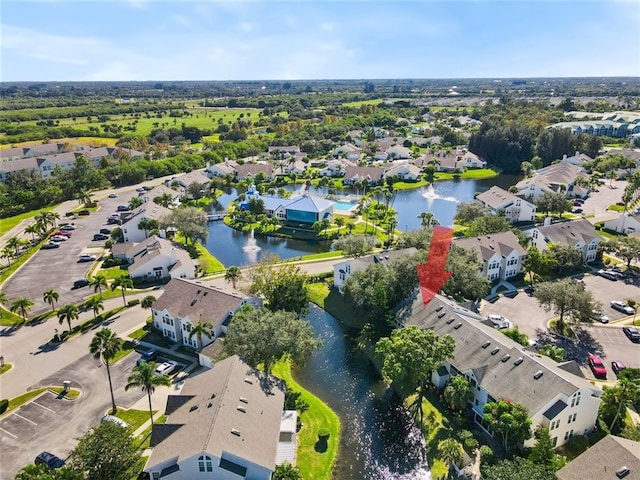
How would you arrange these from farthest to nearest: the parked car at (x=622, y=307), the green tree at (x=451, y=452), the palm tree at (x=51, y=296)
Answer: the parked car at (x=622, y=307) < the palm tree at (x=51, y=296) < the green tree at (x=451, y=452)

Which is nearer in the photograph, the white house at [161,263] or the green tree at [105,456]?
the green tree at [105,456]

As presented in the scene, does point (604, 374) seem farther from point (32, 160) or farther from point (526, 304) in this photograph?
point (32, 160)

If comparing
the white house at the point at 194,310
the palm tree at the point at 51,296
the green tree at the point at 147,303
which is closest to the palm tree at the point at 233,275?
the white house at the point at 194,310

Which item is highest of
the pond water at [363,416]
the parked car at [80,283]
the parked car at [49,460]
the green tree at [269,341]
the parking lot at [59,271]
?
the green tree at [269,341]

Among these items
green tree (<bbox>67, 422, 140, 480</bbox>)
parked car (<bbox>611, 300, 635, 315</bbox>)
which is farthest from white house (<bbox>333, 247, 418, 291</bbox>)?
green tree (<bbox>67, 422, 140, 480</bbox>)

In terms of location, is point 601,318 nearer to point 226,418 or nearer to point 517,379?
point 517,379

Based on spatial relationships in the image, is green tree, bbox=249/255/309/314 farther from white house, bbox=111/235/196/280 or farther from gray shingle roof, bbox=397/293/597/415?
white house, bbox=111/235/196/280

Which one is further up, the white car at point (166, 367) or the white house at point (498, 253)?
the white house at point (498, 253)

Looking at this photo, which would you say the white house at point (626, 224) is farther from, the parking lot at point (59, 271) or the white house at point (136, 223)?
the parking lot at point (59, 271)
